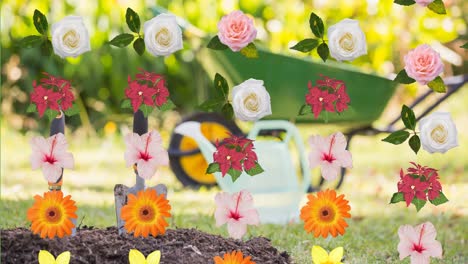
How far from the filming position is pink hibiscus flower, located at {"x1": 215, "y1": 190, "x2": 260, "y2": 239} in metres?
2.42

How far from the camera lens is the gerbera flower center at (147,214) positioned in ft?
7.92

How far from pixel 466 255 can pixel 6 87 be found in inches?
182

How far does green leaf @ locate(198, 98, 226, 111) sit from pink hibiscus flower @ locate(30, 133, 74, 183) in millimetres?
372

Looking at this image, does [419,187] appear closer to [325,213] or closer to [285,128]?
[325,213]

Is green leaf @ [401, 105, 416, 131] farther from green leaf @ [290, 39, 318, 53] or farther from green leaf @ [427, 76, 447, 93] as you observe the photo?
green leaf @ [290, 39, 318, 53]

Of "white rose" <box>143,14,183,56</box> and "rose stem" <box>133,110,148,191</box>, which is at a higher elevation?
"white rose" <box>143,14,183,56</box>

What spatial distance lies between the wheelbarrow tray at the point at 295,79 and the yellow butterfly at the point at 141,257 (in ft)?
7.66

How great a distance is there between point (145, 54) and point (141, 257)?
477cm

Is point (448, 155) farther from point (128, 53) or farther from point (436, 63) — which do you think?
point (436, 63)

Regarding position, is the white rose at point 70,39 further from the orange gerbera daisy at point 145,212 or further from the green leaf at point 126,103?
the orange gerbera daisy at point 145,212

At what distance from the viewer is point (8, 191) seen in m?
4.54

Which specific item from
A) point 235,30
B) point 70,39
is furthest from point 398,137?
point 70,39

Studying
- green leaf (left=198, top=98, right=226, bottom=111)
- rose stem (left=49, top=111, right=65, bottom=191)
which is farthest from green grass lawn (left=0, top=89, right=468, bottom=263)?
green leaf (left=198, top=98, right=226, bottom=111)

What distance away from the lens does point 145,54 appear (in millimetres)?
6980
